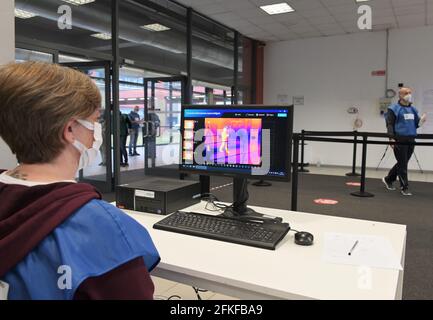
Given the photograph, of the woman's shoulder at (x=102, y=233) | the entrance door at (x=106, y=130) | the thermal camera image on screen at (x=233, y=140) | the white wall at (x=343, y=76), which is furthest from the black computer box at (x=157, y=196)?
the white wall at (x=343, y=76)

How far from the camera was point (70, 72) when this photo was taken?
782 millimetres

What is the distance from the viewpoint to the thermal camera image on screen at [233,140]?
4.93 feet

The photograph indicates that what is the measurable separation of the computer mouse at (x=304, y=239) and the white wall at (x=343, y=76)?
674 centimetres

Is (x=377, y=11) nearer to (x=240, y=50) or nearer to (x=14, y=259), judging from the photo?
(x=240, y=50)

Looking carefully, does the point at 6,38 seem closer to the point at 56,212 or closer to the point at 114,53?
the point at 56,212

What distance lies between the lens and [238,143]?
1531 millimetres

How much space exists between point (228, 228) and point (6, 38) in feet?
4.09

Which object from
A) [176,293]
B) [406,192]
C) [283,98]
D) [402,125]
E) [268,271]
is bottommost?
[176,293]

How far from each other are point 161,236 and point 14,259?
28.5 inches

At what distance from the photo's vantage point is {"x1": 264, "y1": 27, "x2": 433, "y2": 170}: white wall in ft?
Result: 22.8

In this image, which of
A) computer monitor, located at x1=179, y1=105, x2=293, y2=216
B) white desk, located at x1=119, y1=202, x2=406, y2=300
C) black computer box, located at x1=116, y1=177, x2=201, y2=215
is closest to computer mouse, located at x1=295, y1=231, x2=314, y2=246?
white desk, located at x1=119, y1=202, x2=406, y2=300

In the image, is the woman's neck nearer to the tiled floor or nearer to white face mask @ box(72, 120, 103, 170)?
white face mask @ box(72, 120, 103, 170)

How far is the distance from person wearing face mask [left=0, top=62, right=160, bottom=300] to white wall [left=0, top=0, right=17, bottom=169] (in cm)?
94

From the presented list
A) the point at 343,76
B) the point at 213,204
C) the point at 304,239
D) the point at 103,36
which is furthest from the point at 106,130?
the point at 343,76
